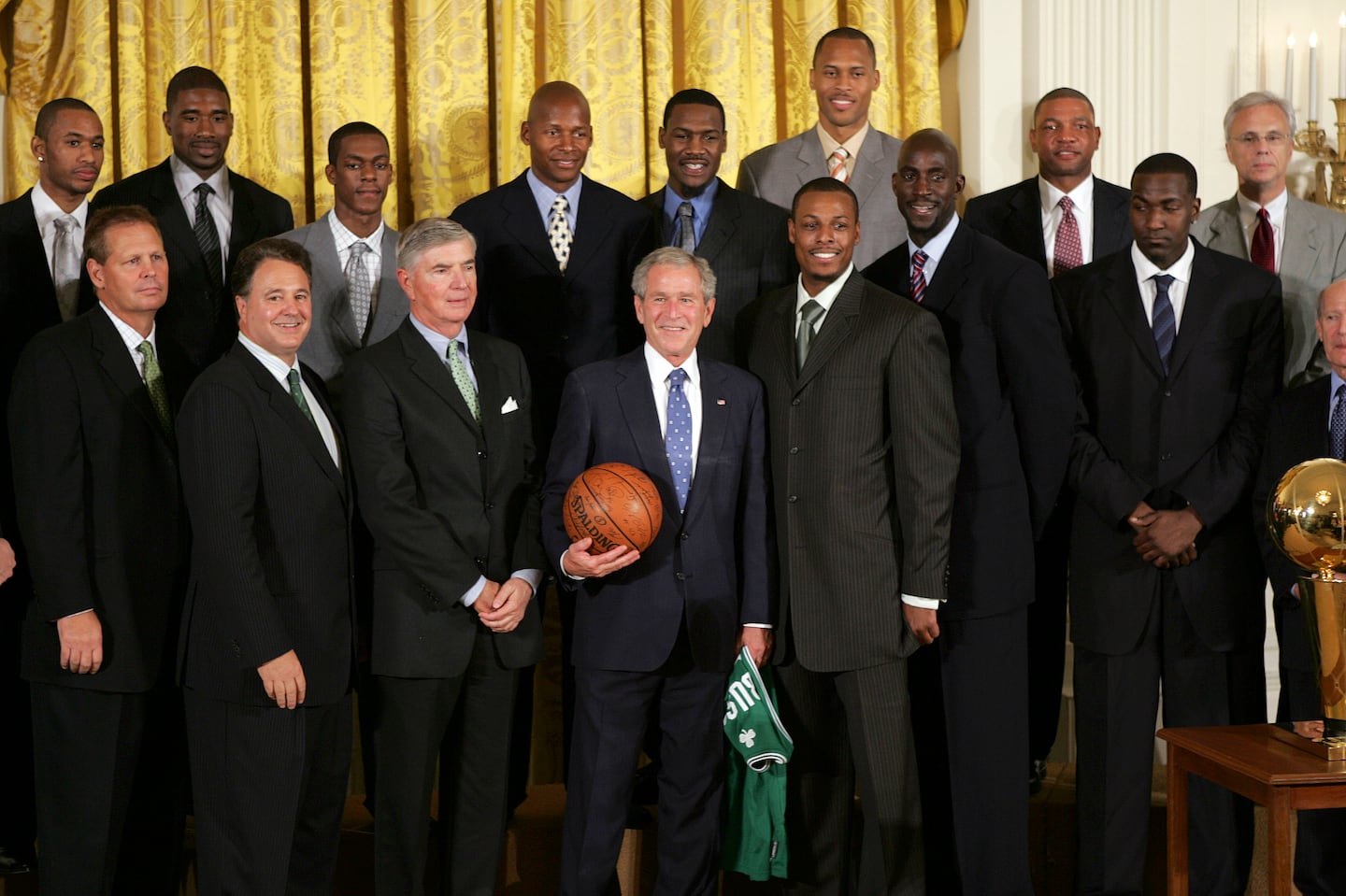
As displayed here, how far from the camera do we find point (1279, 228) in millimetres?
4227

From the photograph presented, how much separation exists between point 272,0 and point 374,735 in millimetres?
2640

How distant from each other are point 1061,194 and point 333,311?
2.21 metres

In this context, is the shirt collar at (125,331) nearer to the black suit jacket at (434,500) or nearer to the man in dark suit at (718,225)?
the black suit jacket at (434,500)

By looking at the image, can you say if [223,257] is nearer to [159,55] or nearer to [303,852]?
[159,55]

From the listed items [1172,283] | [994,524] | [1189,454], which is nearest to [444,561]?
[994,524]

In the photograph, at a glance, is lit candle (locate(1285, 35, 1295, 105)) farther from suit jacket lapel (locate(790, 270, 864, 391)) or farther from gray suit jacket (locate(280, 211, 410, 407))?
gray suit jacket (locate(280, 211, 410, 407))

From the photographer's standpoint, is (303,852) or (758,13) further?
(758,13)

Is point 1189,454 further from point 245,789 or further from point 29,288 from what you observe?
point 29,288

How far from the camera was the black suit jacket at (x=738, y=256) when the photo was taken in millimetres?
4004

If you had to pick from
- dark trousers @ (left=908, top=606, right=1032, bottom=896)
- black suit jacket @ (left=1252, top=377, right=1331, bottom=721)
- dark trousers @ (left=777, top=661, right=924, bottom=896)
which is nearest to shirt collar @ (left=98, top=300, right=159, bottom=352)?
dark trousers @ (left=777, top=661, right=924, bottom=896)

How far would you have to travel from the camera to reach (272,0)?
4.75 meters

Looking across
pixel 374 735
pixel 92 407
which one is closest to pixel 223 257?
pixel 92 407
